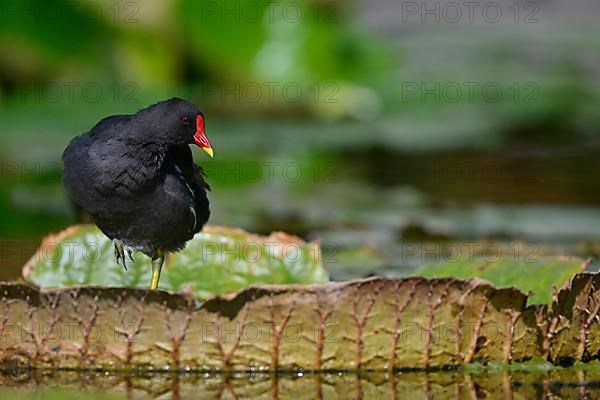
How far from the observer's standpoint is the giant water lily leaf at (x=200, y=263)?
392cm

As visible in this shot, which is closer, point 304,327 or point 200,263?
point 304,327

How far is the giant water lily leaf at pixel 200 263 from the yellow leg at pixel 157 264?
0.33ft

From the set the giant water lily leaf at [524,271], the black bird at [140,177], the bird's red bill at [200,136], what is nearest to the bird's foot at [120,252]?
the black bird at [140,177]

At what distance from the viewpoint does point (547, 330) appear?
342 centimetres

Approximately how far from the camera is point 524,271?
3.82m

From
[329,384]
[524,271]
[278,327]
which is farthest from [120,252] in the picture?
[524,271]

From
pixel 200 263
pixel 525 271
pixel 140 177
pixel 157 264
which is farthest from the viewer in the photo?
pixel 200 263

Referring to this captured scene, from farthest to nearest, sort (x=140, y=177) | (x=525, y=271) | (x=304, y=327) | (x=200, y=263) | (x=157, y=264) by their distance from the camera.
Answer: (x=200, y=263) → (x=157, y=264) → (x=525, y=271) → (x=140, y=177) → (x=304, y=327)

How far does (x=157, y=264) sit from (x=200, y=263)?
0.54 feet

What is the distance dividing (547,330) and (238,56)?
673cm

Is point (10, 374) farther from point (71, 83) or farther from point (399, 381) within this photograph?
point (71, 83)

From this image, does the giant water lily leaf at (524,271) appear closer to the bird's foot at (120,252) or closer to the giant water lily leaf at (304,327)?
the giant water lily leaf at (304,327)

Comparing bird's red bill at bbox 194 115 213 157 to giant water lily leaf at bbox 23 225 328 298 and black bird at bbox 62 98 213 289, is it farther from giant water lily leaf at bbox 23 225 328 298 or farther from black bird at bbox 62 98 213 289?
giant water lily leaf at bbox 23 225 328 298

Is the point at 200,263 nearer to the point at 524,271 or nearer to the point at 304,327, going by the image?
the point at 304,327
